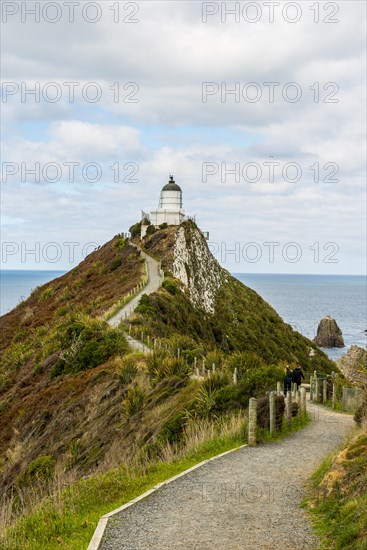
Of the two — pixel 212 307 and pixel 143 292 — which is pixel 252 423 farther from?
pixel 212 307

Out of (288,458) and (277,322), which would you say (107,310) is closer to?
(288,458)

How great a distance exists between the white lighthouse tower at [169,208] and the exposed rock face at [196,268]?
352cm

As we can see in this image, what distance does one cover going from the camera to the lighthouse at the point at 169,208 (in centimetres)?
7500

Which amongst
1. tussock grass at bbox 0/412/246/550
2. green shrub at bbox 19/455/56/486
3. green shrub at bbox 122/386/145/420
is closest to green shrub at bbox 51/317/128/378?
green shrub at bbox 122/386/145/420

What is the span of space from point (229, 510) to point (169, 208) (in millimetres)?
65273

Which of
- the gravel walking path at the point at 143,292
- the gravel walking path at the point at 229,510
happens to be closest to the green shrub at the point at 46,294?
the gravel walking path at the point at 143,292

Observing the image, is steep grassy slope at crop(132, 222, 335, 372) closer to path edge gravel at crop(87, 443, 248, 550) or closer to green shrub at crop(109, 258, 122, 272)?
green shrub at crop(109, 258, 122, 272)

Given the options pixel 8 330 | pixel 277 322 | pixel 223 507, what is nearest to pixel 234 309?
pixel 277 322

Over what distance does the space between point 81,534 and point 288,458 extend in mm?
6200

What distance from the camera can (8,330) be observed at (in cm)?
5344

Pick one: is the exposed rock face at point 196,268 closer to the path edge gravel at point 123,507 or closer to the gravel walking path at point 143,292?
the gravel walking path at point 143,292

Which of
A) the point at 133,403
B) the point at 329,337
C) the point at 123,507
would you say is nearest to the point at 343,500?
the point at 123,507

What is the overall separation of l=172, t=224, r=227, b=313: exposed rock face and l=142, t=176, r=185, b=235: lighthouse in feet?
11.6

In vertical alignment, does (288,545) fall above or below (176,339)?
below
